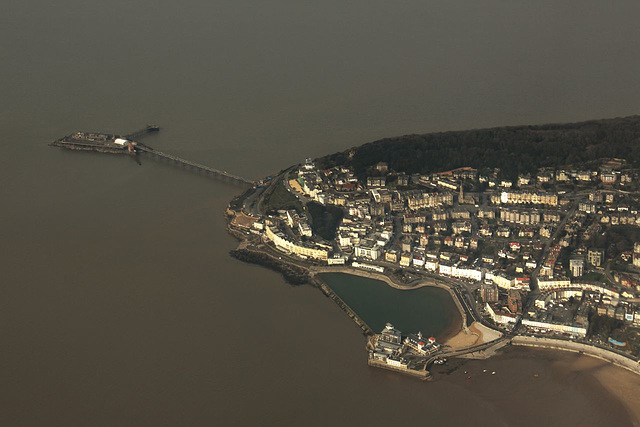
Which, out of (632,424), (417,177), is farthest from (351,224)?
(632,424)

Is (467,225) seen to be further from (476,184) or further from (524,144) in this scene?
(524,144)

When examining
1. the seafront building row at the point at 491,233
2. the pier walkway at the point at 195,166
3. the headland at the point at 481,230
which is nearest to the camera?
the headland at the point at 481,230

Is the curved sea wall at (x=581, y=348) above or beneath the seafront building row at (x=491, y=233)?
beneath

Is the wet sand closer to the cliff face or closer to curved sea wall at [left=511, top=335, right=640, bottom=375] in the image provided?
curved sea wall at [left=511, top=335, right=640, bottom=375]

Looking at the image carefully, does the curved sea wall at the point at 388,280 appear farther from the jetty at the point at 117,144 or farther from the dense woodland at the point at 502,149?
the jetty at the point at 117,144

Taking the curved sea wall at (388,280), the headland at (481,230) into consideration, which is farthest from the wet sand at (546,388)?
the curved sea wall at (388,280)
